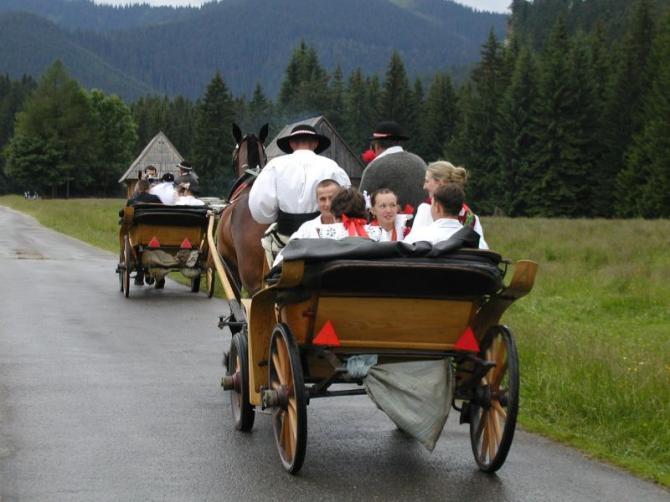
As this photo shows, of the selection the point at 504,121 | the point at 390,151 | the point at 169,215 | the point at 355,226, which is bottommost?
the point at 169,215

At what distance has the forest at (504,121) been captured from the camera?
7150 centimetres

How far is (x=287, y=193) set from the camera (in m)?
8.05

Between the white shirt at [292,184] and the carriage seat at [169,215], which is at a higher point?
the white shirt at [292,184]

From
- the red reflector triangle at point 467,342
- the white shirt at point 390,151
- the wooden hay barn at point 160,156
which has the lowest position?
the wooden hay barn at point 160,156

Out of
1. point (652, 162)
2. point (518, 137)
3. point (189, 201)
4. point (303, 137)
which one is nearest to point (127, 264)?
point (189, 201)

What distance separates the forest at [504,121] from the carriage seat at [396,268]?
54.4 m

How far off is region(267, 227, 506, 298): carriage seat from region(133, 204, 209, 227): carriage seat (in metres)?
9.46

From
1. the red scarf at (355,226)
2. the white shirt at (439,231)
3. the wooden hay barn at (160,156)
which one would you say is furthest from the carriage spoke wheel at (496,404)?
the wooden hay barn at (160,156)

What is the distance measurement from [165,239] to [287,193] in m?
7.58

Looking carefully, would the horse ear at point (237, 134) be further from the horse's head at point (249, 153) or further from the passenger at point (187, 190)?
the passenger at point (187, 190)

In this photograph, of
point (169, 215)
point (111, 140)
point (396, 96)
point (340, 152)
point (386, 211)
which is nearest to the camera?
point (386, 211)

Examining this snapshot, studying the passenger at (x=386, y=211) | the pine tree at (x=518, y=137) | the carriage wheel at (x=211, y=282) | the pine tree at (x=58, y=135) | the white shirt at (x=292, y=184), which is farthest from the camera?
the pine tree at (x=58, y=135)

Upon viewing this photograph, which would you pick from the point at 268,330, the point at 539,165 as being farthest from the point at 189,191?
the point at 539,165

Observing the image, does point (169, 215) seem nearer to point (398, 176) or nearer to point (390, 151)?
point (390, 151)
